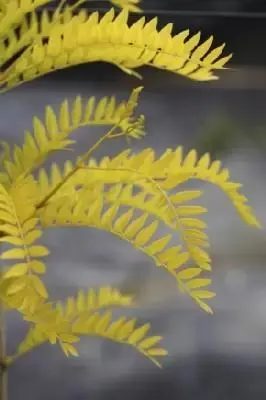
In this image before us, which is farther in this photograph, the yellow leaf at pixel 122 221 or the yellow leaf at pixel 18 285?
the yellow leaf at pixel 122 221

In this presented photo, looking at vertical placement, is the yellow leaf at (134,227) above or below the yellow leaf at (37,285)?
above

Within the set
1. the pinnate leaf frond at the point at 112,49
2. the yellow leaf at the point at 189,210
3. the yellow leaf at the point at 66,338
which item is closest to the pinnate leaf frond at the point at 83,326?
the yellow leaf at the point at 66,338

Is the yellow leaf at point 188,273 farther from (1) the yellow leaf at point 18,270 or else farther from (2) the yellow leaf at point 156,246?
A: (1) the yellow leaf at point 18,270

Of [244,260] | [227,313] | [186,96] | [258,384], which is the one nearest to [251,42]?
[186,96]

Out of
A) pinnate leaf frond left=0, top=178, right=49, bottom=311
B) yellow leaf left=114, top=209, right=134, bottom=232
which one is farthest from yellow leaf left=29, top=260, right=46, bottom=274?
yellow leaf left=114, top=209, right=134, bottom=232

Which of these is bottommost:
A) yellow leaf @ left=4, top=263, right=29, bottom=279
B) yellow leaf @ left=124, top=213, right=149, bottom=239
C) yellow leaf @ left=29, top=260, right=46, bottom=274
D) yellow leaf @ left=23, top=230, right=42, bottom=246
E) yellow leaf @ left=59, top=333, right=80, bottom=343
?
yellow leaf @ left=59, top=333, right=80, bottom=343

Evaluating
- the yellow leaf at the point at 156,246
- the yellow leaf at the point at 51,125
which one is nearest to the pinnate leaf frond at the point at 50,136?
the yellow leaf at the point at 51,125

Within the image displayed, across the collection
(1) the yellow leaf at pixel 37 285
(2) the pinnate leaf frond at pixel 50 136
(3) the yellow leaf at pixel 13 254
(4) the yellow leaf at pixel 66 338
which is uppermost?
(2) the pinnate leaf frond at pixel 50 136

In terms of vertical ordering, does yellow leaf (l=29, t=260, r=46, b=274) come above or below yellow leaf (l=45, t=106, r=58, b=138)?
below

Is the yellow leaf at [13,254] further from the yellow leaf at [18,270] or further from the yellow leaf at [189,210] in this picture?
the yellow leaf at [189,210]

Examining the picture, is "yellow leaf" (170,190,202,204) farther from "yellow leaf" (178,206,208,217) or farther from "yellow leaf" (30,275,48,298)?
"yellow leaf" (30,275,48,298)

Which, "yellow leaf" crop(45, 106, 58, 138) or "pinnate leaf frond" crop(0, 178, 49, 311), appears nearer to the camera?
"pinnate leaf frond" crop(0, 178, 49, 311)

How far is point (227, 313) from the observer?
202 cm

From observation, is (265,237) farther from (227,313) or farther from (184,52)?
(184,52)
